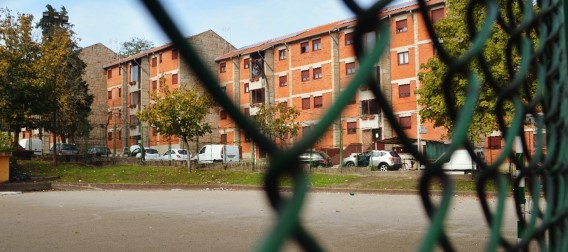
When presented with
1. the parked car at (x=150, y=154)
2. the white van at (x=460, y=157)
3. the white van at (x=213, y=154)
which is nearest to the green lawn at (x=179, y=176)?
the white van at (x=213, y=154)

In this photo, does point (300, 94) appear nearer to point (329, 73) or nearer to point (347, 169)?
point (329, 73)

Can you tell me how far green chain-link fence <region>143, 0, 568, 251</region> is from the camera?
1.48 ft

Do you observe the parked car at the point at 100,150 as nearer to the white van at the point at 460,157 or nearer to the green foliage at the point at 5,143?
the green foliage at the point at 5,143

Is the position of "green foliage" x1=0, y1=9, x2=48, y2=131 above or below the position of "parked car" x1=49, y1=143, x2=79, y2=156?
above

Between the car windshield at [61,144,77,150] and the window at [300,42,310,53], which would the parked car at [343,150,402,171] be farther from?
the car windshield at [61,144,77,150]

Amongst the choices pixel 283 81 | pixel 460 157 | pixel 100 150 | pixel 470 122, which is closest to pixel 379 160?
pixel 283 81

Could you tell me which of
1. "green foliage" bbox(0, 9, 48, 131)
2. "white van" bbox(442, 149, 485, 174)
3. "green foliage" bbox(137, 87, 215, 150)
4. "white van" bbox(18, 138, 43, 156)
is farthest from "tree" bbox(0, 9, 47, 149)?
"white van" bbox(442, 149, 485, 174)

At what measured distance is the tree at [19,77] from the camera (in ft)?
89.3

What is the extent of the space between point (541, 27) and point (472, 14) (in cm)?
29

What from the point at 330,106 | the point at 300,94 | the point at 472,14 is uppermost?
the point at 300,94

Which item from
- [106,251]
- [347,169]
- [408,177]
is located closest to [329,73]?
[347,169]

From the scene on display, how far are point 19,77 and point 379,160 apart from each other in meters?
17.4

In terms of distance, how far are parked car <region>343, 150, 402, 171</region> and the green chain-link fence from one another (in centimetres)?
2635

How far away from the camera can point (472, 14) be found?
1098 mm
